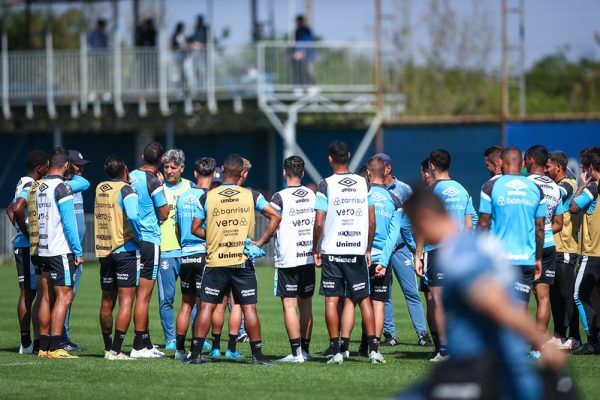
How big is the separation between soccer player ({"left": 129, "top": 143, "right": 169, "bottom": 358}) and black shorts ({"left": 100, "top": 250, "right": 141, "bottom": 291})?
0.61ft

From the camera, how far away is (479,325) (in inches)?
255

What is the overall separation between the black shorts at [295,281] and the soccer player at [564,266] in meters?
3.20

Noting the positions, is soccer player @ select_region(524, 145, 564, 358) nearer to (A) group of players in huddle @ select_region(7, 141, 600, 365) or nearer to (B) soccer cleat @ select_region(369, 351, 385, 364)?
(A) group of players in huddle @ select_region(7, 141, 600, 365)

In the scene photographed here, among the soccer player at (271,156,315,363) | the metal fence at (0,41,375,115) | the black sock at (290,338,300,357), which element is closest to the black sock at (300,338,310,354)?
the soccer player at (271,156,315,363)

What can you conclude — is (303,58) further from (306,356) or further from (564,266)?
(306,356)

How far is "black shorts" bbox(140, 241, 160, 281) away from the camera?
13.2 m

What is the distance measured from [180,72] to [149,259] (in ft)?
72.4

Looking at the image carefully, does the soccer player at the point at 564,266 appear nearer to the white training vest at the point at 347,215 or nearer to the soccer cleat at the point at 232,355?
the white training vest at the point at 347,215

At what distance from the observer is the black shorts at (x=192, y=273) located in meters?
13.4

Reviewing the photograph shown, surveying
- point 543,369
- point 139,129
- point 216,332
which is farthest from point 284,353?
point 139,129

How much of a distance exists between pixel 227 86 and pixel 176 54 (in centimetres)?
200

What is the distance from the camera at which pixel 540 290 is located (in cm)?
1286

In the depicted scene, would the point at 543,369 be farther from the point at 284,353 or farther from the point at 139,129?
the point at 139,129

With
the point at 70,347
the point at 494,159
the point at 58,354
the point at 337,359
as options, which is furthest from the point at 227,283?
the point at 494,159
